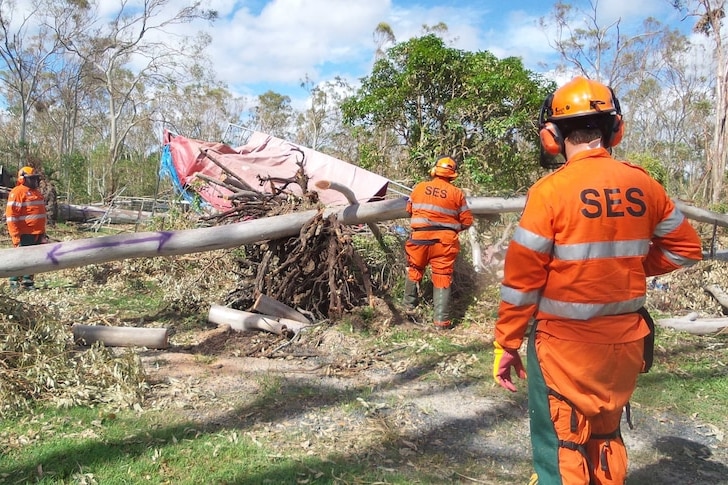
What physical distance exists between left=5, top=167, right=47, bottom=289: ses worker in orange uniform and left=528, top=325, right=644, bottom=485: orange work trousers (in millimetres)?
7836

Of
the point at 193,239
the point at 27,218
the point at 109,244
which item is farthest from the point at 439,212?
the point at 27,218

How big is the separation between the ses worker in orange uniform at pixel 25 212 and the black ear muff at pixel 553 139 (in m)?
7.85

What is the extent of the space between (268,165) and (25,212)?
5795mm

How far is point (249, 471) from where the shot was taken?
10.1 ft

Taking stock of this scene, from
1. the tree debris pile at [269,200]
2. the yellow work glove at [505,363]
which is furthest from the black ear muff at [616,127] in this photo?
the tree debris pile at [269,200]

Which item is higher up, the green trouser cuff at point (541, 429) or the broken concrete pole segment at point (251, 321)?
the green trouser cuff at point (541, 429)

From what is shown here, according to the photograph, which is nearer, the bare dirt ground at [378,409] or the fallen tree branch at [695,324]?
the bare dirt ground at [378,409]

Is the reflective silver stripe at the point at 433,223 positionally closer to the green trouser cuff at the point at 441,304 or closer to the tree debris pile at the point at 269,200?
the green trouser cuff at the point at 441,304

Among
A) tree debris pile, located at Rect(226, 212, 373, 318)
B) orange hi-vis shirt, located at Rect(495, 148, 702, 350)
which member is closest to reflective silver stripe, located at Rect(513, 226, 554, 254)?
orange hi-vis shirt, located at Rect(495, 148, 702, 350)

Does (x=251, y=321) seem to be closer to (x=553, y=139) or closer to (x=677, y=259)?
(x=553, y=139)

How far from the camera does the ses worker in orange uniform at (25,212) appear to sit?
791cm

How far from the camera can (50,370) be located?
12.8 feet

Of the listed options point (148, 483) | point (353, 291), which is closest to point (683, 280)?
point (353, 291)

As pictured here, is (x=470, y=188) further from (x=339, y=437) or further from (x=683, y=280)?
(x=339, y=437)
